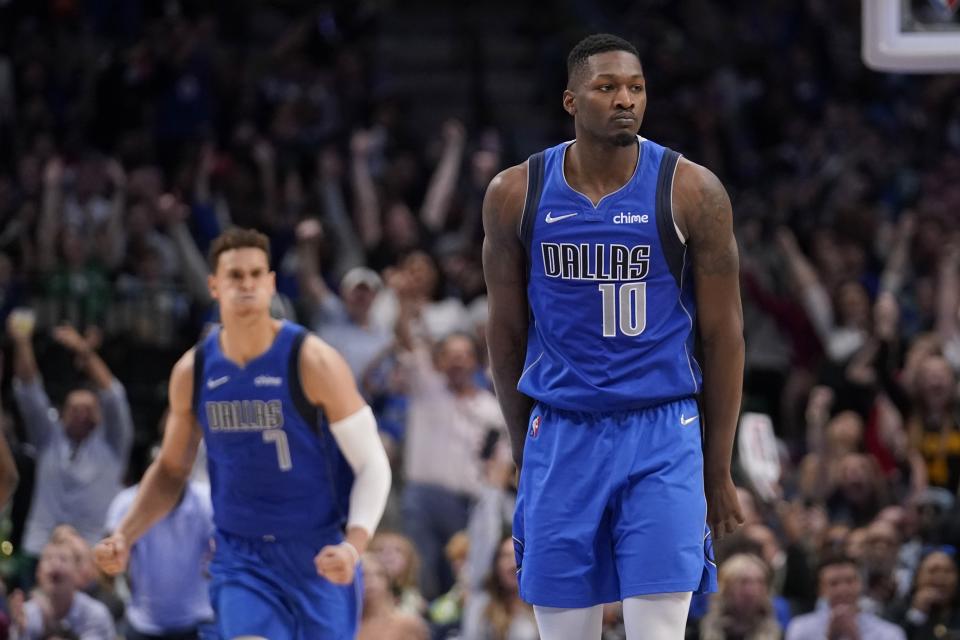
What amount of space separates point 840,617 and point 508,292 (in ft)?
15.3

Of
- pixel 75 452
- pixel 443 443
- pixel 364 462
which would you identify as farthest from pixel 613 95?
pixel 75 452

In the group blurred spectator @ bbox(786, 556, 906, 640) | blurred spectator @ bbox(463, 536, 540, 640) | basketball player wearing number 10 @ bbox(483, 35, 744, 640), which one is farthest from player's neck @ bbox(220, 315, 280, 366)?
blurred spectator @ bbox(786, 556, 906, 640)

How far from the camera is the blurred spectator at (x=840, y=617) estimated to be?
950 cm

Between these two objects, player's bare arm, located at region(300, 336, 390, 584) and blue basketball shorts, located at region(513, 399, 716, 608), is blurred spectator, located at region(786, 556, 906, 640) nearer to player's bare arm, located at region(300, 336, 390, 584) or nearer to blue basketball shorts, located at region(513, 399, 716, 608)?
player's bare arm, located at region(300, 336, 390, 584)

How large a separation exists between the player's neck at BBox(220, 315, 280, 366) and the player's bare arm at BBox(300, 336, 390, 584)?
159 mm

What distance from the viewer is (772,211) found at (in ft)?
54.3

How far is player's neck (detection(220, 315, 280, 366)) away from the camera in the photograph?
691cm

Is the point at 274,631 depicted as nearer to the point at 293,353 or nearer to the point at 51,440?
the point at 293,353

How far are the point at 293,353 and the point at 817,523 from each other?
198 inches

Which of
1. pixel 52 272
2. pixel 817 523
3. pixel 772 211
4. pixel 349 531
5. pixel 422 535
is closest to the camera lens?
pixel 349 531

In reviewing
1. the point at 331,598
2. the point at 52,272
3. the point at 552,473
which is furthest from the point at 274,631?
the point at 52,272

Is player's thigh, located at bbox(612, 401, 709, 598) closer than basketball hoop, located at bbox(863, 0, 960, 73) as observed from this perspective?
Yes

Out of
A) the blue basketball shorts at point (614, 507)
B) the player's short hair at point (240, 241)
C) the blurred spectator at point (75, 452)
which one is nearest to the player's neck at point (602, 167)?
the blue basketball shorts at point (614, 507)

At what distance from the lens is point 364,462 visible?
6.79 metres
